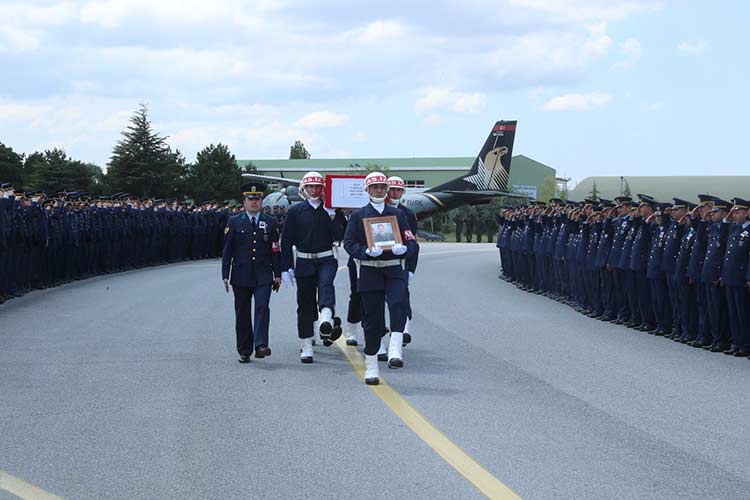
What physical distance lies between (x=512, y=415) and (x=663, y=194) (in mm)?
67729

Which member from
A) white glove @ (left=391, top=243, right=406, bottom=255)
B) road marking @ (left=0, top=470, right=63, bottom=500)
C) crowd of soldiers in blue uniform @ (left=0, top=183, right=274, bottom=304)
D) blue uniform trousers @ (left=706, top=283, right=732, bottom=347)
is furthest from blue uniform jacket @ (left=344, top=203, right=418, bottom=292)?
crowd of soldiers in blue uniform @ (left=0, top=183, right=274, bottom=304)

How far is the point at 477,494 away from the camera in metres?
5.61

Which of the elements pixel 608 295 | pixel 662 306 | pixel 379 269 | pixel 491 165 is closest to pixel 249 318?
pixel 379 269

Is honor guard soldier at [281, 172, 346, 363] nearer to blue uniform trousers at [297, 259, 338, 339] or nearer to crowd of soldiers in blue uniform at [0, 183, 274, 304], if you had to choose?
blue uniform trousers at [297, 259, 338, 339]

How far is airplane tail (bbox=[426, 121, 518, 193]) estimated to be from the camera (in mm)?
54688

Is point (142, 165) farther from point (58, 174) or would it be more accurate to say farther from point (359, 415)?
point (359, 415)

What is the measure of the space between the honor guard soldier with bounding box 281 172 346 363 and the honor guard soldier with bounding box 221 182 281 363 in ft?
0.60

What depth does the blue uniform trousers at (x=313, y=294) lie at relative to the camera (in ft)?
35.5

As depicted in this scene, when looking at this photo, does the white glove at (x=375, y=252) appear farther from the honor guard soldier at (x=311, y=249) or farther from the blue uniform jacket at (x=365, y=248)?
the honor guard soldier at (x=311, y=249)

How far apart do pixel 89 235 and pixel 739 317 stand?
1738 centimetres

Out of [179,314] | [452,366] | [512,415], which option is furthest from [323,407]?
[179,314]

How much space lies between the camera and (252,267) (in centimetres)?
1084

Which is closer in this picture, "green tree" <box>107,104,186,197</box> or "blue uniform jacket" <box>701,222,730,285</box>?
"blue uniform jacket" <box>701,222,730,285</box>

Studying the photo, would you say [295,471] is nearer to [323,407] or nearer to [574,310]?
[323,407]
